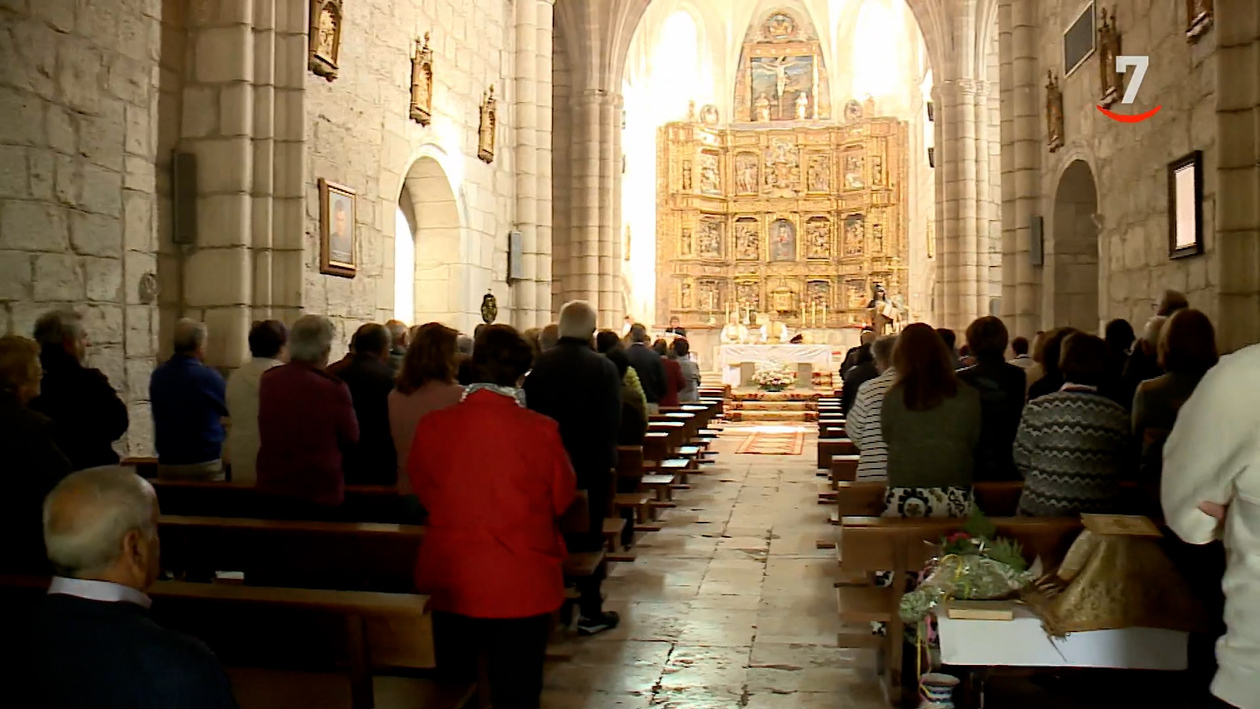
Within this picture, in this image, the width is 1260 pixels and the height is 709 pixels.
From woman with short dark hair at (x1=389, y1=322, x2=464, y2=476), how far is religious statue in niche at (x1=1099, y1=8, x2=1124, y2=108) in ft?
24.2

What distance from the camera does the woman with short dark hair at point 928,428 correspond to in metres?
4.46

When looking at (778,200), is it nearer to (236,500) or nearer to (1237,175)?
(1237,175)

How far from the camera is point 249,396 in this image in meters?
5.35

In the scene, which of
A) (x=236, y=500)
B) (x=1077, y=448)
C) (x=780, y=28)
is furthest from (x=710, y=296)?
(x=1077, y=448)

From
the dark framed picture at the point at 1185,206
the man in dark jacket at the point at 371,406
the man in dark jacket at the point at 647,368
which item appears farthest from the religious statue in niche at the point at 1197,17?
the man in dark jacket at the point at 371,406

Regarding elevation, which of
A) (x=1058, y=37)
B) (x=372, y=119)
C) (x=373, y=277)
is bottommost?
(x=373, y=277)

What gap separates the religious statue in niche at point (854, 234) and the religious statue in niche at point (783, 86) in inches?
118

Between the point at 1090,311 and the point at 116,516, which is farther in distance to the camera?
the point at 1090,311

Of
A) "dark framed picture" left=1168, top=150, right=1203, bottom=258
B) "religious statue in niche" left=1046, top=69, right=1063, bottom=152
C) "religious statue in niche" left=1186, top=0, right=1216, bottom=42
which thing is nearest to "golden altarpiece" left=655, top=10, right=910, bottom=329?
"religious statue in niche" left=1046, top=69, right=1063, bottom=152

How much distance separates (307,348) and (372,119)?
6.52 m

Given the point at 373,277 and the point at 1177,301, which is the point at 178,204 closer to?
the point at 373,277

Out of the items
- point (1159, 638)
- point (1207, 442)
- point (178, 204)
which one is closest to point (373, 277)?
point (178, 204)

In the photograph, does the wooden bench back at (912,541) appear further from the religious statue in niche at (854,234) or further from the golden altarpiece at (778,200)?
the religious statue in niche at (854,234)

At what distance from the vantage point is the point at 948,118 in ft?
65.8
